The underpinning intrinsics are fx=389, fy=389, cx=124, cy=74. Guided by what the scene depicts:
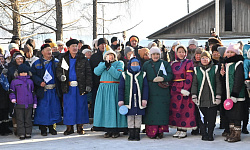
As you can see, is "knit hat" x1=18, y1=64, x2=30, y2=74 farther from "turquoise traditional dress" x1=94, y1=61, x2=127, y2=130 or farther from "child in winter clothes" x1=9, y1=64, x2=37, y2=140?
"turquoise traditional dress" x1=94, y1=61, x2=127, y2=130

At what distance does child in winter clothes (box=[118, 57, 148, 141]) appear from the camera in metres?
7.36

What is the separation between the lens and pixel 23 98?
773cm

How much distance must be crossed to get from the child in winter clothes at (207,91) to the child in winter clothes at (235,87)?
198 mm

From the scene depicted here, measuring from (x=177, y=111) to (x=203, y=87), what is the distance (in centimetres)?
72

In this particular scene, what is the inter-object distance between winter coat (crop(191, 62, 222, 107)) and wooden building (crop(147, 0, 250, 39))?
1768 cm

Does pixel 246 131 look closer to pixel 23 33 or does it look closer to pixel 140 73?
pixel 140 73

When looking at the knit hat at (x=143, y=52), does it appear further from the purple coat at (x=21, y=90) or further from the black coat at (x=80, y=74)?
the purple coat at (x=21, y=90)

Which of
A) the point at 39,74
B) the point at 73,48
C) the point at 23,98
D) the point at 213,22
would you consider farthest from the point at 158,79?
the point at 213,22

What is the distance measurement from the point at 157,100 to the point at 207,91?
96 cm

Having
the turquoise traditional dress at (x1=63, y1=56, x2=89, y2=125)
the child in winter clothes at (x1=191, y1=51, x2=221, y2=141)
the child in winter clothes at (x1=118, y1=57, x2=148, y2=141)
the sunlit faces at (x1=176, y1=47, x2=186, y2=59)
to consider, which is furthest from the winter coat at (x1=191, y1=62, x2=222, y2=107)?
the turquoise traditional dress at (x1=63, y1=56, x2=89, y2=125)

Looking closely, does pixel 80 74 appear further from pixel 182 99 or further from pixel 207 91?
pixel 207 91

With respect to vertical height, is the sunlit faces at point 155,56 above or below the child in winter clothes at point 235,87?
above

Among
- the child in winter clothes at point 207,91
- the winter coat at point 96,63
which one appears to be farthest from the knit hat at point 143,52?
the child in winter clothes at point 207,91

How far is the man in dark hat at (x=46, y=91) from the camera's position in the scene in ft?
26.1
